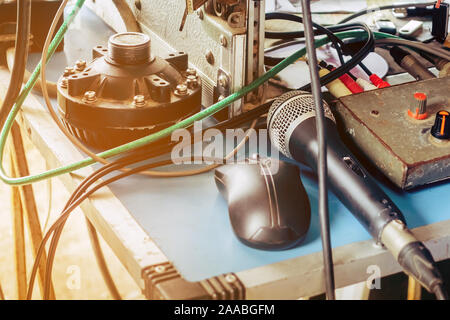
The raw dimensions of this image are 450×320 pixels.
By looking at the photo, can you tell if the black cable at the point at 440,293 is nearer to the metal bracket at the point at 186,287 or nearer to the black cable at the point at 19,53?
the metal bracket at the point at 186,287

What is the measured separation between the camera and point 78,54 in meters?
1.01

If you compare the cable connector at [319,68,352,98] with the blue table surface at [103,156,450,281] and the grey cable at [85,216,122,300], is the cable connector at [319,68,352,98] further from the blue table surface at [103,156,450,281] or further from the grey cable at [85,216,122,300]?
the grey cable at [85,216,122,300]

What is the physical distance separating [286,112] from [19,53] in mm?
321

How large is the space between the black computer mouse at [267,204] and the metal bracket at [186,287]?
6 centimetres

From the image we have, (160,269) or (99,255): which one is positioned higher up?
(160,269)

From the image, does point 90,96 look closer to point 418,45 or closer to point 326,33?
point 326,33

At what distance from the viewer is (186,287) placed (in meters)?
0.55

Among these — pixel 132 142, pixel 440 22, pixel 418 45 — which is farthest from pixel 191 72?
pixel 440 22

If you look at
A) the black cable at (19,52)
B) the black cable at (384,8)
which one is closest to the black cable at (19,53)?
the black cable at (19,52)

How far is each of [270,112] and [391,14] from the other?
592mm

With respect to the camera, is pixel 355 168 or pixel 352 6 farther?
pixel 352 6

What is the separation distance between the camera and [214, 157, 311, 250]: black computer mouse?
1.95 ft
